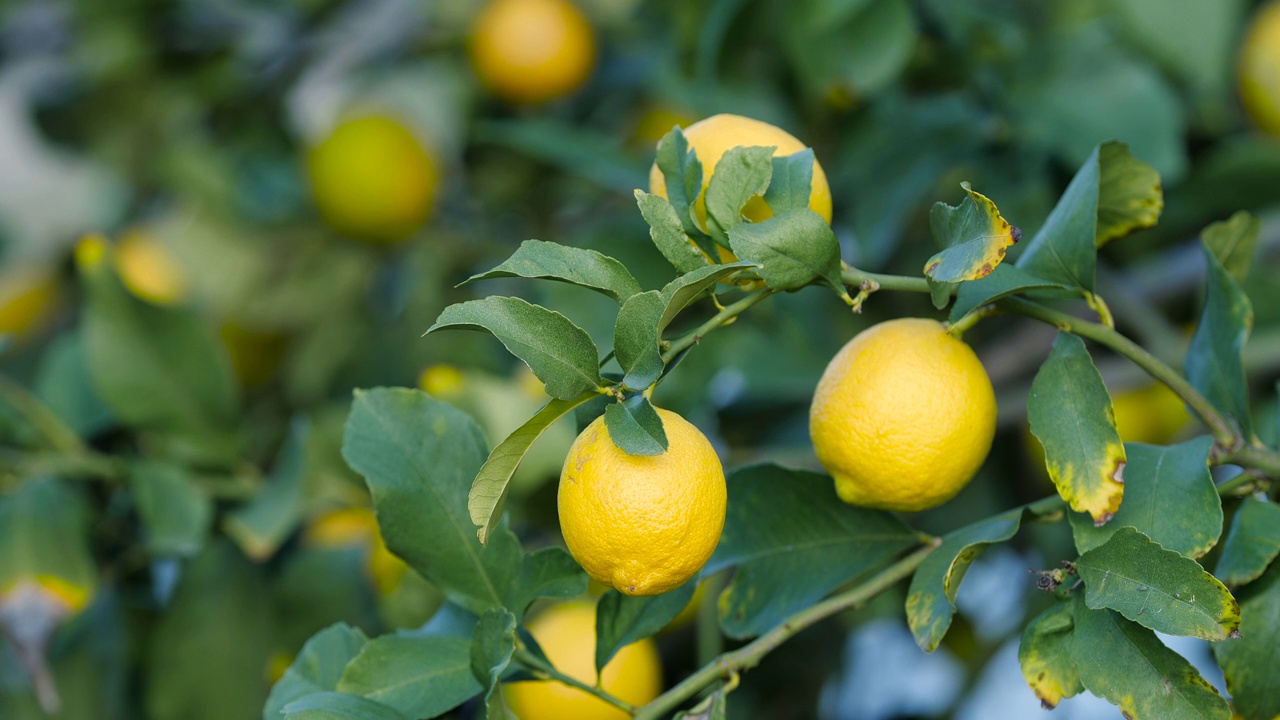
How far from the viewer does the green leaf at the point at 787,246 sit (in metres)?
0.42

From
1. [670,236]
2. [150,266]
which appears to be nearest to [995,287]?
[670,236]

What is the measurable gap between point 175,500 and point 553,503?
0.94 feet

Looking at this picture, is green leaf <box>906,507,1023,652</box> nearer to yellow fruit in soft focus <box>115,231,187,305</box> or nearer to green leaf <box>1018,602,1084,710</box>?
green leaf <box>1018,602,1084,710</box>

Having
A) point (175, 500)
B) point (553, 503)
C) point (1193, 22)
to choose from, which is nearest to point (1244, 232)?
point (1193, 22)

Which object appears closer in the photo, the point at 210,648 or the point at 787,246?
the point at 787,246

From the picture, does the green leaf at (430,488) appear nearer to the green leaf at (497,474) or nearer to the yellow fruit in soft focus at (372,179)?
the green leaf at (497,474)

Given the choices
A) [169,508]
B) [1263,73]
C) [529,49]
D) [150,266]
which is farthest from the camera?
[150,266]

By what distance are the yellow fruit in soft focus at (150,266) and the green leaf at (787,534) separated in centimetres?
96

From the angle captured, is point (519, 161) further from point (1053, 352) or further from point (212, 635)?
point (1053, 352)

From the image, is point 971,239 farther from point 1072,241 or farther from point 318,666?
point 318,666

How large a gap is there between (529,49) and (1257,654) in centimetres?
98

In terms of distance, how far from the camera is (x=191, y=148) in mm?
1397

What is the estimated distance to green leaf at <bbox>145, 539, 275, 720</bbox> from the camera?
2.75 ft

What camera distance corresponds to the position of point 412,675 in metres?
0.48
